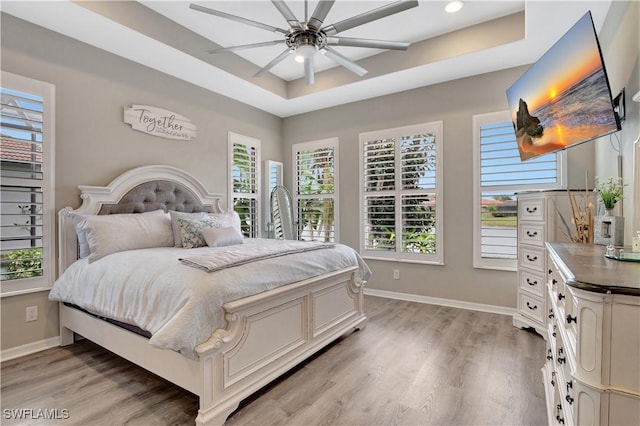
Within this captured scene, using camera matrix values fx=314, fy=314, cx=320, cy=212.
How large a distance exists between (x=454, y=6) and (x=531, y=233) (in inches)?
88.3

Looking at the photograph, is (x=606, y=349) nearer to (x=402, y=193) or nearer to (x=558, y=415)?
(x=558, y=415)

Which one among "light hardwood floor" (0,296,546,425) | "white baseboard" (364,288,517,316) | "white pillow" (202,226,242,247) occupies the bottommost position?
"light hardwood floor" (0,296,546,425)

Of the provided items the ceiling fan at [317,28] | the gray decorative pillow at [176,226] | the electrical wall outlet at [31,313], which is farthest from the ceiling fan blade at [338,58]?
the electrical wall outlet at [31,313]

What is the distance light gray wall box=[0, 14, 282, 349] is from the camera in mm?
2652

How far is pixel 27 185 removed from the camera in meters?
2.65

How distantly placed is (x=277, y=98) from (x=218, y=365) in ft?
12.3

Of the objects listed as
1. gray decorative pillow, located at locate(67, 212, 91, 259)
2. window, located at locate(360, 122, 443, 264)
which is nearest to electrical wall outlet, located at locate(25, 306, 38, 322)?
gray decorative pillow, located at locate(67, 212, 91, 259)

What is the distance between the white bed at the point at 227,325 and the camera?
5.82ft

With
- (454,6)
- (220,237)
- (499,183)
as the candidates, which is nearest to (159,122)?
(220,237)

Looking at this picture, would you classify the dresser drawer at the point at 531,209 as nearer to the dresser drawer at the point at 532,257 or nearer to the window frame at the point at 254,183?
the dresser drawer at the point at 532,257

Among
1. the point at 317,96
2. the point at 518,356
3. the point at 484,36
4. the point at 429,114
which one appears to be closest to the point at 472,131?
the point at 429,114

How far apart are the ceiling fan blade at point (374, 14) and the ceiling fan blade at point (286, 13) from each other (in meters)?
0.23

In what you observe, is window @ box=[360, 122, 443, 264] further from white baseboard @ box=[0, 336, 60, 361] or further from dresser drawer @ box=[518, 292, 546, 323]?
white baseboard @ box=[0, 336, 60, 361]

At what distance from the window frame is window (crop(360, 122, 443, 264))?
1.62m
